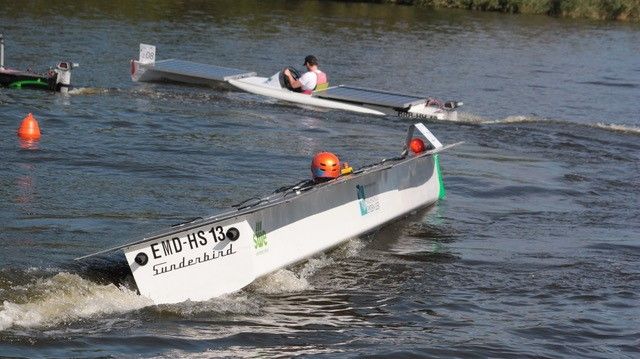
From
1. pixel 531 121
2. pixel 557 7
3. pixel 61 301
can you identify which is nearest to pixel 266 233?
pixel 61 301

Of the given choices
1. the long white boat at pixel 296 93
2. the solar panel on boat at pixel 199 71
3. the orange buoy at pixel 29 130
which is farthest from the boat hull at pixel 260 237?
the solar panel on boat at pixel 199 71

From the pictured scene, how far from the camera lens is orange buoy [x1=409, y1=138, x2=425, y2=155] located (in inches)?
619

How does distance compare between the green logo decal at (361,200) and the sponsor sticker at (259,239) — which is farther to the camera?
the green logo decal at (361,200)

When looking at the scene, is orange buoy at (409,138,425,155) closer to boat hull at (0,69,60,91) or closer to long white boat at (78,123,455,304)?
long white boat at (78,123,455,304)

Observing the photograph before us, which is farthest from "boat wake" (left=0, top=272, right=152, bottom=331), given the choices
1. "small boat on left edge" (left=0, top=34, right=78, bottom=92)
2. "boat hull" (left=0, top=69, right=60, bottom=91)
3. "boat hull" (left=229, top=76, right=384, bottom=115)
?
"boat hull" (left=229, top=76, right=384, bottom=115)

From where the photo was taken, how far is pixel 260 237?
1194cm

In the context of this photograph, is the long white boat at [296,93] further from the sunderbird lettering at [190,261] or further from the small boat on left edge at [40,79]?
the sunderbird lettering at [190,261]

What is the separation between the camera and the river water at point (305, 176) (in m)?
10.7

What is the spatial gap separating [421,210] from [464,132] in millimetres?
7262

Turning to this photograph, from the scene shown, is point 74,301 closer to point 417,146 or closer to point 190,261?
point 190,261

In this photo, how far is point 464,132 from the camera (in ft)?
76.8

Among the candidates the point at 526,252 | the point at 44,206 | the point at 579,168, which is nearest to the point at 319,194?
the point at 526,252

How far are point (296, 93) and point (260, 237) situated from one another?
1281cm

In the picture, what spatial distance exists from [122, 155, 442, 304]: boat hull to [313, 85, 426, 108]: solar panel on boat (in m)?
8.52
